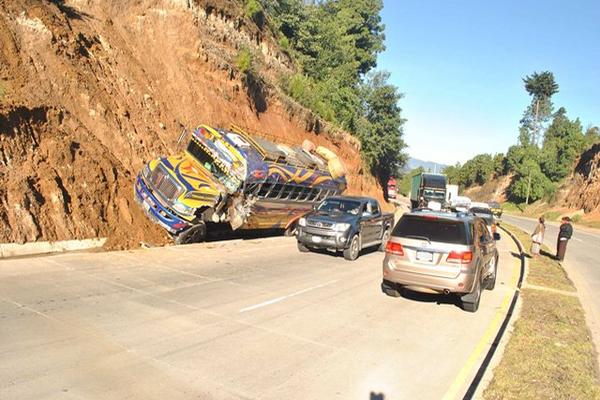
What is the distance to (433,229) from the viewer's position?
32.3ft

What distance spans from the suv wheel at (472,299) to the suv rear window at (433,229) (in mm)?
1020

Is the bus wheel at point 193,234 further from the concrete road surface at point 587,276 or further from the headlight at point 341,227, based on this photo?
the concrete road surface at point 587,276

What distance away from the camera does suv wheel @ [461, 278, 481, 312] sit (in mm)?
9633

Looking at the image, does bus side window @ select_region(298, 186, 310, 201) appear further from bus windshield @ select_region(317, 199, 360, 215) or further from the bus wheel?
the bus wheel

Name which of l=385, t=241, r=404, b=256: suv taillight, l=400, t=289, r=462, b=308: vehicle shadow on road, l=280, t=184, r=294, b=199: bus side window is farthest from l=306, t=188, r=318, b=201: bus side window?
l=385, t=241, r=404, b=256: suv taillight

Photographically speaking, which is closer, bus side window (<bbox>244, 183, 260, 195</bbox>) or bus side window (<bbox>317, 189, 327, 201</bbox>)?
bus side window (<bbox>244, 183, 260, 195</bbox>)

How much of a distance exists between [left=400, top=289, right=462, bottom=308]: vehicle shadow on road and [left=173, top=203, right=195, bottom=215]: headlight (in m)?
6.26

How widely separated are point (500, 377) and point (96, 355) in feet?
16.4

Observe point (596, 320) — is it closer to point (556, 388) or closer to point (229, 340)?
point (556, 388)

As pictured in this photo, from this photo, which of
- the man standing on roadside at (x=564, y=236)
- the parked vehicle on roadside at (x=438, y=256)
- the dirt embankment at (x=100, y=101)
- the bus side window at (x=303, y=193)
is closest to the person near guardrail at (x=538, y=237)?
the man standing on roadside at (x=564, y=236)

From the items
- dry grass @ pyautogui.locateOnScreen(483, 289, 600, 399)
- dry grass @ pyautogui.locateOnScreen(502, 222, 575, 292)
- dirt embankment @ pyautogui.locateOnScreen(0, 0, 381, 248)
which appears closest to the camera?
dry grass @ pyautogui.locateOnScreen(483, 289, 600, 399)

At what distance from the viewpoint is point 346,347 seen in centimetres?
718

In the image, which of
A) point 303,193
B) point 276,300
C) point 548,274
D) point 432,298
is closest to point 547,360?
point 432,298

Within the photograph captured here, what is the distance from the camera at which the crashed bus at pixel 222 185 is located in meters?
14.1
